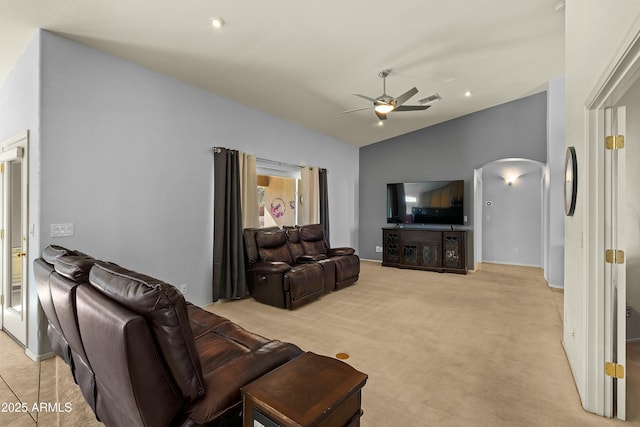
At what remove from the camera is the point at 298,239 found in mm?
4984

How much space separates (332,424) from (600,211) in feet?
6.93

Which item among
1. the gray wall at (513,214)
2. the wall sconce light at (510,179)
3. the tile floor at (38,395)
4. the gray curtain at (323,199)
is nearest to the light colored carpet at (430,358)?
the tile floor at (38,395)

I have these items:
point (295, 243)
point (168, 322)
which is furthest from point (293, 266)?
point (168, 322)

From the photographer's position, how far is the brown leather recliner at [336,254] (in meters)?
4.71

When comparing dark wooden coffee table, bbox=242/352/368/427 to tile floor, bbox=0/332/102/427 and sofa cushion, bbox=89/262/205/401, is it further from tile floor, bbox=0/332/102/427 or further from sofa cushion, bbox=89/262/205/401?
tile floor, bbox=0/332/102/427

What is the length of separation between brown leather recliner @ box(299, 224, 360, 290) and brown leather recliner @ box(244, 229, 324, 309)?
0.47m

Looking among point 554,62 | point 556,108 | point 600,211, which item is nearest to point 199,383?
point 600,211

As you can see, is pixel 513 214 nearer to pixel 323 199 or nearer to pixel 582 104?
pixel 323 199

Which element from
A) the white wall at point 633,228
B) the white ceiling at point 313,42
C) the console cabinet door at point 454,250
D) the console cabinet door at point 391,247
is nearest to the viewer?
the white ceiling at point 313,42

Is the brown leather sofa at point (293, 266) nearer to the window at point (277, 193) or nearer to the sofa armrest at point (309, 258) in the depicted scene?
the sofa armrest at point (309, 258)

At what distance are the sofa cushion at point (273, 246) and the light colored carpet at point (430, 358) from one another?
712mm

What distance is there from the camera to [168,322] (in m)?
1.12

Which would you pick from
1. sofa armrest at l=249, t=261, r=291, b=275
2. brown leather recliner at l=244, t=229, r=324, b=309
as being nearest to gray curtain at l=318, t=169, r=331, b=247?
brown leather recliner at l=244, t=229, r=324, b=309

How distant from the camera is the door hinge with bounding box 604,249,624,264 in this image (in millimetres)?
1865
